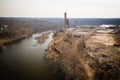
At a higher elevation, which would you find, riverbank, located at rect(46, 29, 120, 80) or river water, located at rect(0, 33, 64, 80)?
riverbank, located at rect(46, 29, 120, 80)

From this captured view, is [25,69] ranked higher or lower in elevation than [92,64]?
lower

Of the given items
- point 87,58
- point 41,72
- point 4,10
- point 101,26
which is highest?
point 4,10

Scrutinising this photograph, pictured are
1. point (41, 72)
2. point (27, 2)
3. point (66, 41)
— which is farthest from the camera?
point (66, 41)

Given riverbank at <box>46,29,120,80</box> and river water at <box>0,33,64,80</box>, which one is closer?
riverbank at <box>46,29,120,80</box>

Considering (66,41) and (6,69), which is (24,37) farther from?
(6,69)

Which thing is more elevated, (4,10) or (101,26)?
(4,10)

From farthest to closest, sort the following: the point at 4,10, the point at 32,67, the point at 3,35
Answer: the point at 3,35
the point at 4,10
the point at 32,67

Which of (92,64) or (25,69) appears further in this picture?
(25,69)

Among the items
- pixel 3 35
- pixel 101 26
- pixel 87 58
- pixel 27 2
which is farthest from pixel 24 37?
pixel 87 58

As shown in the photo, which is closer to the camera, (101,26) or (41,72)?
(41,72)

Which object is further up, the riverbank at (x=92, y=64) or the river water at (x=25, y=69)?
the riverbank at (x=92, y=64)

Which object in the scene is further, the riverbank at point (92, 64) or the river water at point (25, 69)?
the river water at point (25, 69)
